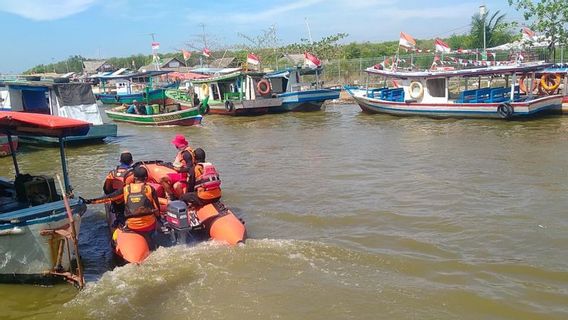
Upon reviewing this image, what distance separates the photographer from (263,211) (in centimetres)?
891

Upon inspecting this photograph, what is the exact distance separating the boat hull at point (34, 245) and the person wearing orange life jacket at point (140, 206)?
64 cm

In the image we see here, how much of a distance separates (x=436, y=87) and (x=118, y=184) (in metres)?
17.1

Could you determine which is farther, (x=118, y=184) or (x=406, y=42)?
(x=406, y=42)

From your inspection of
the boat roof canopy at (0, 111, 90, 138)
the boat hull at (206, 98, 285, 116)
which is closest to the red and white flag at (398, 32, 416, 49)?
the boat hull at (206, 98, 285, 116)

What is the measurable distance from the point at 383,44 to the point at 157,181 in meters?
56.2

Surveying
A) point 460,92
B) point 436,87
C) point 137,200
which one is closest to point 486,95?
point 460,92

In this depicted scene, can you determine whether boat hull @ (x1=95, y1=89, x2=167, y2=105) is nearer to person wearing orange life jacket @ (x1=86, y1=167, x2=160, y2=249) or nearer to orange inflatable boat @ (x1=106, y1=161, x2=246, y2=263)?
orange inflatable boat @ (x1=106, y1=161, x2=246, y2=263)

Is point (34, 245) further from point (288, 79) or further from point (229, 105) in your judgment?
point (288, 79)

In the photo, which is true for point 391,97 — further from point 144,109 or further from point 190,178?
point 190,178

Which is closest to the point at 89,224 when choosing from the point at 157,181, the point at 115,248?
the point at 157,181

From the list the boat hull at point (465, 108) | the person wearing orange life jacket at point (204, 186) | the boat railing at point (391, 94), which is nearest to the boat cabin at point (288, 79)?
the boat railing at point (391, 94)

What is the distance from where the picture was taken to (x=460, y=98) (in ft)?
67.5

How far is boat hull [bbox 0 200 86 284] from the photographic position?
17.9ft

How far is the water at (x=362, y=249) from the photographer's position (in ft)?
17.5
